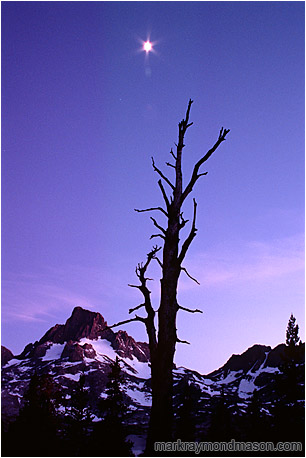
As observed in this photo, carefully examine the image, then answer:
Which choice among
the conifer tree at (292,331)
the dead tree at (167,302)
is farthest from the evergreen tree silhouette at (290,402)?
the dead tree at (167,302)

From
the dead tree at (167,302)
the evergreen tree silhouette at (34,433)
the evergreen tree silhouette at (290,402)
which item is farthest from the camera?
the evergreen tree silhouette at (290,402)

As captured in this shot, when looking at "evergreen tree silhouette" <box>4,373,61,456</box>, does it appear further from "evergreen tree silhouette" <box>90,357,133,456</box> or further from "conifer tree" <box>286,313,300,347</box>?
"conifer tree" <box>286,313,300,347</box>

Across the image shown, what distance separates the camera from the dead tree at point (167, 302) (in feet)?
25.4

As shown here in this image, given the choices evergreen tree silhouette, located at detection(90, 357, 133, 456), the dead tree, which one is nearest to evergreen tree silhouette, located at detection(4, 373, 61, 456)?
evergreen tree silhouette, located at detection(90, 357, 133, 456)

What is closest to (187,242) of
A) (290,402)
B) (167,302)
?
(167,302)

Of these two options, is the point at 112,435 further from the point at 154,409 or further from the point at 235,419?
the point at 235,419

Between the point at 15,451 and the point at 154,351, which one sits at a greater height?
the point at 154,351

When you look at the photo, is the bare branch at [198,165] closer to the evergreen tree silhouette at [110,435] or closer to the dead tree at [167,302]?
the dead tree at [167,302]

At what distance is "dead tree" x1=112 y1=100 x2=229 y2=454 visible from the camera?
7750mm

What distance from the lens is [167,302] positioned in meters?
8.26

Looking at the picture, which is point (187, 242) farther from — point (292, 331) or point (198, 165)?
point (292, 331)

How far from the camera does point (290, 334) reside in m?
51.6

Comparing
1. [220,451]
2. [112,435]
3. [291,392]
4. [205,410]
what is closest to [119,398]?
[112,435]

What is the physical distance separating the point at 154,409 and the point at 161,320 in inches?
68.6
